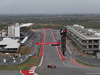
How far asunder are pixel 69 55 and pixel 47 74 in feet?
73.1

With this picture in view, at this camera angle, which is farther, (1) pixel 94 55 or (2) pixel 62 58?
(1) pixel 94 55

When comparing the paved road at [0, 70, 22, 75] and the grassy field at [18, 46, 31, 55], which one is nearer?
the paved road at [0, 70, 22, 75]

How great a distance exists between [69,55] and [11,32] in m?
36.7

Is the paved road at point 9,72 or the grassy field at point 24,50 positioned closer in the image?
the paved road at point 9,72

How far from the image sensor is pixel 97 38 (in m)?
54.7

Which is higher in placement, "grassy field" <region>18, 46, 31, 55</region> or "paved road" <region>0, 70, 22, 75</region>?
"paved road" <region>0, 70, 22, 75</region>

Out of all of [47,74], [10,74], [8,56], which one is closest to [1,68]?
[10,74]

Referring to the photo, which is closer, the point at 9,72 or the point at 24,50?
the point at 9,72

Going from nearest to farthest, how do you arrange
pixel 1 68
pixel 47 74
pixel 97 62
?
pixel 47 74 → pixel 1 68 → pixel 97 62

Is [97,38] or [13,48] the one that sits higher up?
[97,38]

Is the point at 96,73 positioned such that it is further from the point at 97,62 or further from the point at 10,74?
the point at 10,74

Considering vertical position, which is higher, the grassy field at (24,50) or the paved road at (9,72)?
the paved road at (9,72)

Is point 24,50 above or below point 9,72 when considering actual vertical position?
below

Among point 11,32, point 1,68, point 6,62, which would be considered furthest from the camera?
point 11,32
